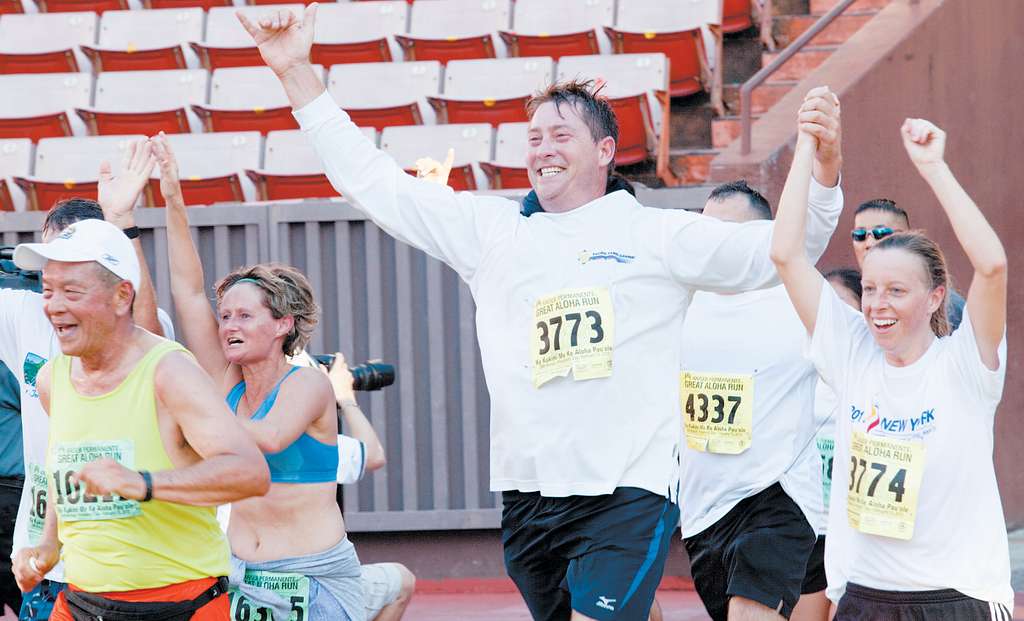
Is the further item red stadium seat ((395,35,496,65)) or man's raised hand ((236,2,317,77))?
red stadium seat ((395,35,496,65))

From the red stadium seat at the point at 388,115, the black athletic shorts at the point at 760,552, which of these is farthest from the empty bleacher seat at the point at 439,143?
the black athletic shorts at the point at 760,552

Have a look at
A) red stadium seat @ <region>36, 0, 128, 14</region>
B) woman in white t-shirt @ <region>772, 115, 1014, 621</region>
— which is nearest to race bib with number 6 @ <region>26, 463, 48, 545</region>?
woman in white t-shirt @ <region>772, 115, 1014, 621</region>

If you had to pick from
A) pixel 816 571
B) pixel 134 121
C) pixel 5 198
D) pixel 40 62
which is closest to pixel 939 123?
pixel 816 571

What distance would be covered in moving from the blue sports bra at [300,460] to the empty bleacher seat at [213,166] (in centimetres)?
662

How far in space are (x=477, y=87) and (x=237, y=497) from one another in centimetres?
841

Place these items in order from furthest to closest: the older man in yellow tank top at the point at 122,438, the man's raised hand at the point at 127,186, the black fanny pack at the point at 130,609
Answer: the man's raised hand at the point at 127,186 < the black fanny pack at the point at 130,609 < the older man in yellow tank top at the point at 122,438

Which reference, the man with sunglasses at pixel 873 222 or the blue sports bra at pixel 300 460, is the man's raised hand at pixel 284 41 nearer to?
the blue sports bra at pixel 300 460

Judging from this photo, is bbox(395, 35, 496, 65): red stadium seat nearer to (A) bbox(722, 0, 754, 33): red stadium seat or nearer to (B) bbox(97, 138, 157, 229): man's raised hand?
(A) bbox(722, 0, 754, 33): red stadium seat

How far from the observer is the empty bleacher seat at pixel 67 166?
37.6 ft

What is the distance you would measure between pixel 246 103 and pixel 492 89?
214 cm

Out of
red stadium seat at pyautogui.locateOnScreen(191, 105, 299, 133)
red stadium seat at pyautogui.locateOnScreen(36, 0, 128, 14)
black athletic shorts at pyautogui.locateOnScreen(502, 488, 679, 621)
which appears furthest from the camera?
red stadium seat at pyautogui.locateOnScreen(36, 0, 128, 14)

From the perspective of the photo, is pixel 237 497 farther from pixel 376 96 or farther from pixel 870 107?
pixel 376 96

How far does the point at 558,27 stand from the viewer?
501 inches

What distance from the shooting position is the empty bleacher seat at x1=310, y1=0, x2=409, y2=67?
42.6 ft
